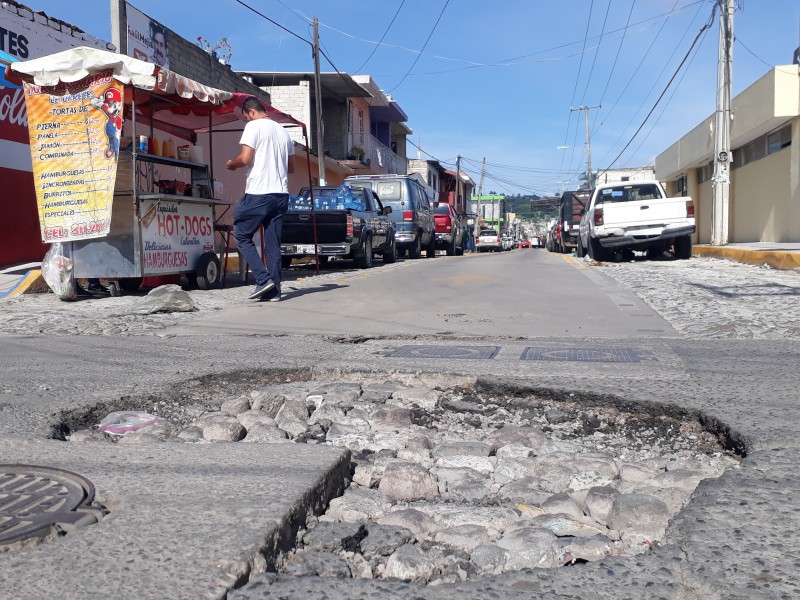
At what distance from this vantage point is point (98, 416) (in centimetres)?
357

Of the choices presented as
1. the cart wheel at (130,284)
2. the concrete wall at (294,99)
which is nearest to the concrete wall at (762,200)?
the concrete wall at (294,99)

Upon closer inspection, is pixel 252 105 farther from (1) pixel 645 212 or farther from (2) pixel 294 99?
(2) pixel 294 99

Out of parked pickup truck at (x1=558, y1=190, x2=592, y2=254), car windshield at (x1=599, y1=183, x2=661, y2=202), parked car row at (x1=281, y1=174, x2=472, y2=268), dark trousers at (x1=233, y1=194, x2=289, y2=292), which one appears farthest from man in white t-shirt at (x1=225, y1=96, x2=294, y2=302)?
parked pickup truck at (x1=558, y1=190, x2=592, y2=254)

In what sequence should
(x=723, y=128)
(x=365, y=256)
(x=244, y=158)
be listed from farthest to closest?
(x=723, y=128), (x=365, y=256), (x=244, y=158)

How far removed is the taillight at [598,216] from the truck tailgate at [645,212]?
0.10 metres

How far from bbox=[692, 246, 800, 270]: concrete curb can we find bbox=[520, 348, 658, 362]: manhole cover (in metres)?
8.43

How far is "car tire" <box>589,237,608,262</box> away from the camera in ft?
54.4

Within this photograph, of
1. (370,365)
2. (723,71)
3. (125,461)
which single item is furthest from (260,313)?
(723,71)

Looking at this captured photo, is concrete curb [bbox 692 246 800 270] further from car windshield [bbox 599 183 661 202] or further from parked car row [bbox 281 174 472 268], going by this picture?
parked car row [bbox 281 174 472 268]

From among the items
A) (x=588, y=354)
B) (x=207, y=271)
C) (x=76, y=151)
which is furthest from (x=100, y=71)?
(x=588, y=354)

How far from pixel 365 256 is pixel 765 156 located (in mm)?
14564

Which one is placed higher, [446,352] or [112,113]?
[112,113]

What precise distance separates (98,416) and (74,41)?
10716mm

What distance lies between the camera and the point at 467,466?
9.38 ft
